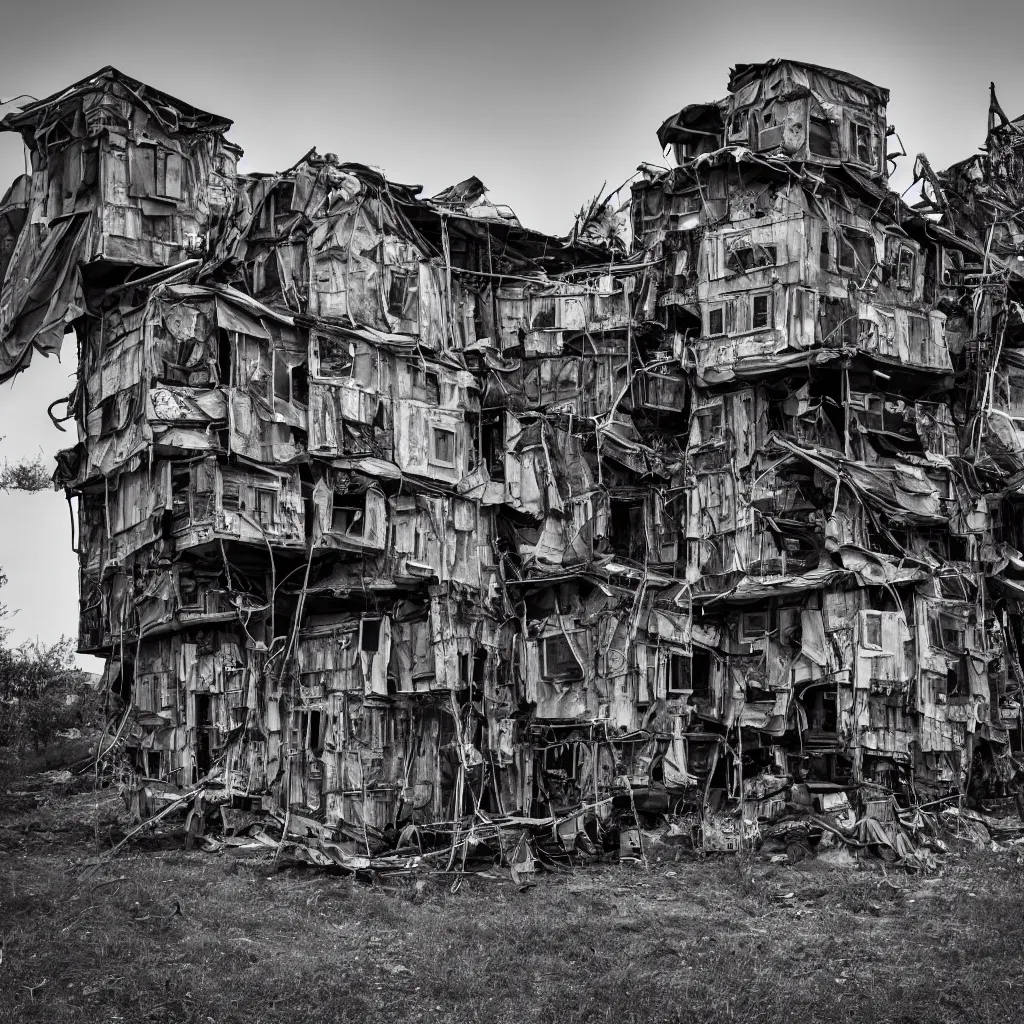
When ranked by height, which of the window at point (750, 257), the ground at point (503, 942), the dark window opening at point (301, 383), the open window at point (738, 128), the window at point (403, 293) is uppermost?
the open window at point (738, 128)

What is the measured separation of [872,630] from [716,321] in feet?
34.4

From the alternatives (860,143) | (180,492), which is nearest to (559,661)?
(180,492)

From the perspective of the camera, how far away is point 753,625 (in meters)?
53.4

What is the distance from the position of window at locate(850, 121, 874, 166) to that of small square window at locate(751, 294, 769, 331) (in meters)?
5.83

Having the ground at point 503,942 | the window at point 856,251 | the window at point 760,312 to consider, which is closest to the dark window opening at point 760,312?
the window at point 760,312

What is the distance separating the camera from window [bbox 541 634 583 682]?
52.8 metres

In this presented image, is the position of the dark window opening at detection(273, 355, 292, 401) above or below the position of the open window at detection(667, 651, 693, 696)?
above

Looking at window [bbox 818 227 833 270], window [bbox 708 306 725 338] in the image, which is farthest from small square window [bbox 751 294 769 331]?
window [bbox 818 227 833 270]

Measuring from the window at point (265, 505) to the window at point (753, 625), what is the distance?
1432 centimetres

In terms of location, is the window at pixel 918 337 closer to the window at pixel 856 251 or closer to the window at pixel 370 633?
the window at pixel 856 251

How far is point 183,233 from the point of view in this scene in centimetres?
5428

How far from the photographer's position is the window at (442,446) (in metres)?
52.9

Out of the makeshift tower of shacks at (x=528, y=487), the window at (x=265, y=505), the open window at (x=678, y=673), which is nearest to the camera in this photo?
the window at (x=265, y=505)

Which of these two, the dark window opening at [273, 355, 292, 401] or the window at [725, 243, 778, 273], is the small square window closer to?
the window at [725, 243, 778, 273]
